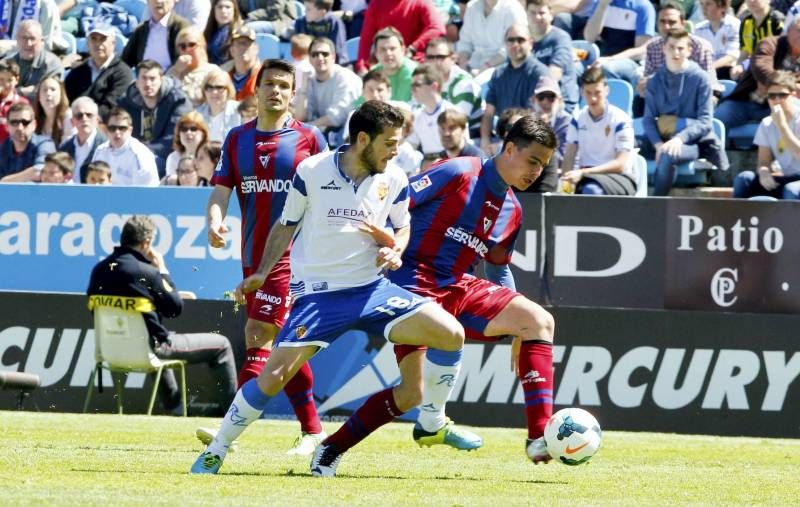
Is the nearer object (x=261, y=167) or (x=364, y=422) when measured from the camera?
(x=364, y=422)

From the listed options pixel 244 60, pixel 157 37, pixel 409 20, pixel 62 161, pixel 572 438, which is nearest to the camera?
pixel 572 438

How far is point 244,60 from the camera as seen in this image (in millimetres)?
16609

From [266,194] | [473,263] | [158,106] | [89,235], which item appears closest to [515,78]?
[158,106]

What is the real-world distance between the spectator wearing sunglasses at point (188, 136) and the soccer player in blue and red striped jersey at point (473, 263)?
632 cm

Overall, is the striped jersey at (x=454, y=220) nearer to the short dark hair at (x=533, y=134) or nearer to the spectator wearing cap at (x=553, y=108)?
the short dark hair at (x=533, y=134)

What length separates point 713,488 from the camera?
8469mm

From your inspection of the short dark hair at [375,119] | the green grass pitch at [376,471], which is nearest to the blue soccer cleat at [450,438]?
the green grass pitch at [376,471]

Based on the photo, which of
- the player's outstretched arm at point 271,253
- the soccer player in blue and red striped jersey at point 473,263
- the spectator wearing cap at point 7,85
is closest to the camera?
the player's outstretched arm at point 271,253

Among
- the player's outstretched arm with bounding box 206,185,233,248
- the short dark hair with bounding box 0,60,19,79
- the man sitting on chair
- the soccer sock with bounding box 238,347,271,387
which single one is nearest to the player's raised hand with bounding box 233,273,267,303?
the player's outstretched arm with bounding box 206,185,233,248

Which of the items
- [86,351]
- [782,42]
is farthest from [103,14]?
[782,42]

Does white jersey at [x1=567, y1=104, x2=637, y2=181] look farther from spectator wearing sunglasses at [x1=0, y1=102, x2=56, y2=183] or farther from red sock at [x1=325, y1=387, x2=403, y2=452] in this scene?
red sock at [x1=325, y1=387, x2=403, y2=452]

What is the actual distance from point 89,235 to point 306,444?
16.4 feet

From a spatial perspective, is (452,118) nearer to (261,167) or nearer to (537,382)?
(261,167)

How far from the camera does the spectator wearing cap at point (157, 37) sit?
17.6 metres
